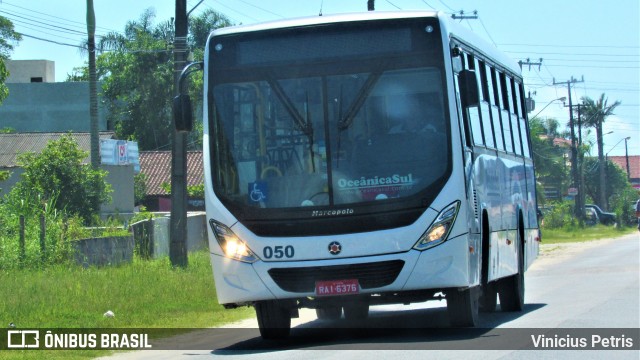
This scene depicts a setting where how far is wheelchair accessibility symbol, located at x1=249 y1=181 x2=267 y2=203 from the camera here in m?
12.0

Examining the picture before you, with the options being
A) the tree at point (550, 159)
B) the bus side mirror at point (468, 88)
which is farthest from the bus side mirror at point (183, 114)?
the tree at point (550, 159)

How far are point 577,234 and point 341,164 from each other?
5367 centimetres

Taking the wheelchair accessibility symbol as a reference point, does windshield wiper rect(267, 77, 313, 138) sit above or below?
above

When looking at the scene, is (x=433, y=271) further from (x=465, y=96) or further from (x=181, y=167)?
(x=181, y=167)

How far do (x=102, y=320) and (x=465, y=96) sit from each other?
6640 mm

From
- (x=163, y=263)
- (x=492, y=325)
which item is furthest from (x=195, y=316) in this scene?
(x=163, y=263)

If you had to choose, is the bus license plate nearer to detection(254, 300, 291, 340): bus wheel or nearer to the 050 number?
the 050 number

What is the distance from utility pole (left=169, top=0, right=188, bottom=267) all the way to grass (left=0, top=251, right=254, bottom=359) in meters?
1.66

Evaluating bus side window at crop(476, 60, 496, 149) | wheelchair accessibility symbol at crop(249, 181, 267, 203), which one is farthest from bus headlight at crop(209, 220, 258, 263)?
bus side window at crop(476, 60, 496, 149)

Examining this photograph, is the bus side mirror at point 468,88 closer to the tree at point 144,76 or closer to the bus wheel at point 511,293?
the bus wheel at point 511,293

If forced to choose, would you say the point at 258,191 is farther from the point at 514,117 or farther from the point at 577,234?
the point at 577,234

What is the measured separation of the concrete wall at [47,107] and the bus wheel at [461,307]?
6599cm

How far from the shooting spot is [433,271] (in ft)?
38.0

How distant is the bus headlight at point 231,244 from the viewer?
11.9m
